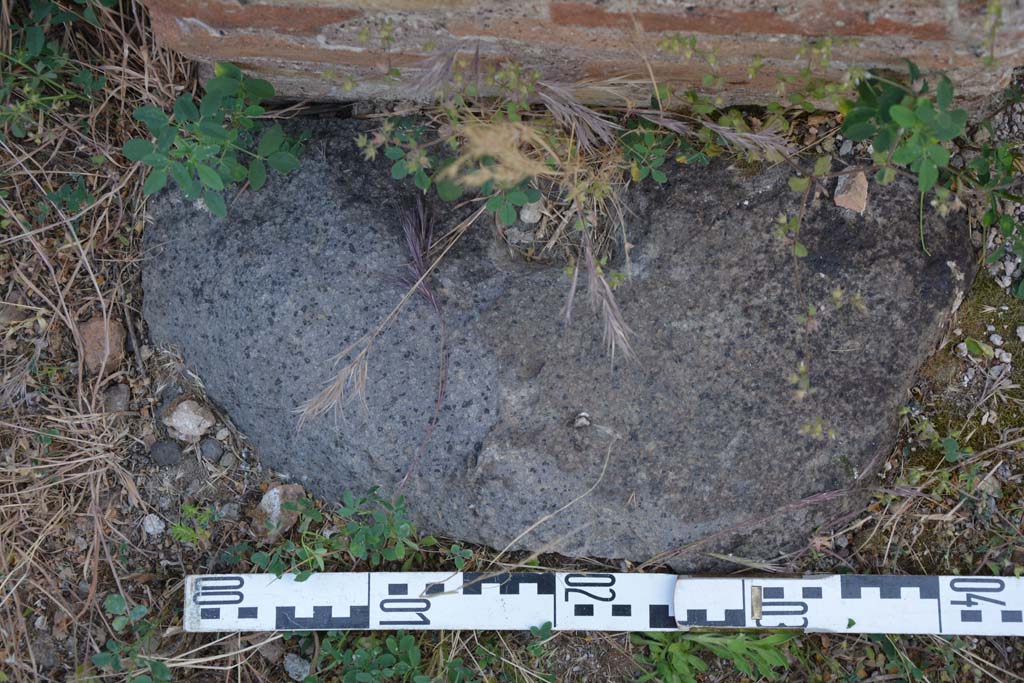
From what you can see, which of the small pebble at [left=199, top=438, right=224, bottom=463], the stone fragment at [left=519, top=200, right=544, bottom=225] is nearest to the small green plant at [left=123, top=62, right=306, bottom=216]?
the stone fragment at [left=519, top=200, right=544, bottom=225]

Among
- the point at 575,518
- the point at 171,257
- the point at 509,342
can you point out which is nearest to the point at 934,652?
the point at 575,518

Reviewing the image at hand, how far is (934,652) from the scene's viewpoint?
3.08 metres

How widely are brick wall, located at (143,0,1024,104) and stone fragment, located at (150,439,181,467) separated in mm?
1473

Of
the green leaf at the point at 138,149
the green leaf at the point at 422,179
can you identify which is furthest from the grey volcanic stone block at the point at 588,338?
the green leaf at the point at 138,149

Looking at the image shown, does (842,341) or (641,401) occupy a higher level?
(842,341)

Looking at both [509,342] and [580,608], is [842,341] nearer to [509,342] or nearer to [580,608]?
[509,342]

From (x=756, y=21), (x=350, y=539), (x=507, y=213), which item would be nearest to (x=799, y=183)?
(x=756, y=21)

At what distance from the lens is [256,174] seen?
272 cm

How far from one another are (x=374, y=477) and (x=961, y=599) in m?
2.35

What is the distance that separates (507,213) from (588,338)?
1.73 ft

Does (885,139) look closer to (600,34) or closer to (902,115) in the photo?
(902,115)

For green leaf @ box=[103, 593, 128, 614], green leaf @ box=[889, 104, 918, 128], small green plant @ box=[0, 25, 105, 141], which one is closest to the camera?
green leaf @ box=[889, 104, 918, 128]

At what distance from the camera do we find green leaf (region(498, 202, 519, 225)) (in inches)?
104

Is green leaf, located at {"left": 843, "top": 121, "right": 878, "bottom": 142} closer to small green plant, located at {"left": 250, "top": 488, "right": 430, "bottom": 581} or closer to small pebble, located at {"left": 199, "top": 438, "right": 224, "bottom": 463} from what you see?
small green plant, located at {"left": 250, "top": 488, "right": 430, "bottom": 581}
